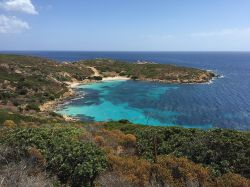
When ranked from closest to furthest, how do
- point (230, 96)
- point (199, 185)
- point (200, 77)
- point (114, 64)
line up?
point (199, 185) < point (230, 96) < point (200, 77) < point (114, 64)

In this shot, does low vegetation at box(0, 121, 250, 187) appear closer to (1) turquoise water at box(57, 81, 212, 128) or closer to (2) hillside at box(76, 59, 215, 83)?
(1) turquoise water at box(57, 81, 212, 128)

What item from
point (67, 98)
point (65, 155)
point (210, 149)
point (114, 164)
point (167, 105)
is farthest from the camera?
point (67, 98)

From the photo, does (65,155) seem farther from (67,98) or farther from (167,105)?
(67,98)

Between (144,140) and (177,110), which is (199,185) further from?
(177,110)

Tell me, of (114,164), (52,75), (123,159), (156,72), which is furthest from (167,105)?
(114,164)

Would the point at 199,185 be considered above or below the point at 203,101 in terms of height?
above

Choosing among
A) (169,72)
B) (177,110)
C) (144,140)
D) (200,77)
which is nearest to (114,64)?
(169,72)

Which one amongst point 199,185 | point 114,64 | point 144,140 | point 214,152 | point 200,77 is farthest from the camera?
point 114,64

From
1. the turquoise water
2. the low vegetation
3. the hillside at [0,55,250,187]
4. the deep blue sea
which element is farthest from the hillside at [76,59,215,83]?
the low vegetation

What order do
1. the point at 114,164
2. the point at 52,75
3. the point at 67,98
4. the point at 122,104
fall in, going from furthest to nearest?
the point at 52,75
the point at 67,98
the point at 122,104
the point at 114,164
